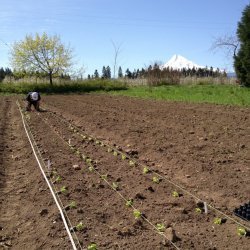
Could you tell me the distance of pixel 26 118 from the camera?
13.9 metres

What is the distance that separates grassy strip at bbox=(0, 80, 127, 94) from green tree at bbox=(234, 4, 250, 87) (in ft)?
44.4

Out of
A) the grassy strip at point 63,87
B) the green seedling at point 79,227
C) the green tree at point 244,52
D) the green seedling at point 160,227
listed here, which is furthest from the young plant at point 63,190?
the grassy strip at point 63,87

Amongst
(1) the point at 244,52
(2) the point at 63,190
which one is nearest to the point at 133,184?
(2) the point at 63,190

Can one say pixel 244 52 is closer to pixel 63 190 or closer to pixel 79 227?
pixel 63 190

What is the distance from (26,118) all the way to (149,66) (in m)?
22.9

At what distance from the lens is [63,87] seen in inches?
1351

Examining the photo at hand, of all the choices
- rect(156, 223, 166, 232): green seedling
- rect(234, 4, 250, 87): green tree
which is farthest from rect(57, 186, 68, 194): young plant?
rect(234, 4, 250, 87): green tree

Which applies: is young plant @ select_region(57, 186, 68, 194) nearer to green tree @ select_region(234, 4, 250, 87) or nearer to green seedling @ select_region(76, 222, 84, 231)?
green seedling @ select_region(76, 222, 84, 231)

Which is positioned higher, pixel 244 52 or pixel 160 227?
pixel 244 52

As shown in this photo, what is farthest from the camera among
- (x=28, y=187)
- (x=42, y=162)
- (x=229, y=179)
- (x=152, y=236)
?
(x=42, y=162)

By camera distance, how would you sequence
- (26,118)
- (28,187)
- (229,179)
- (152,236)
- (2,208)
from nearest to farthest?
1. (152,236)
2. (2,208)
3. (229,179)
4. (28,187)
5. (26,118)

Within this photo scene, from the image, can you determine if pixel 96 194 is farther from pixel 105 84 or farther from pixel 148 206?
pixel 105 84

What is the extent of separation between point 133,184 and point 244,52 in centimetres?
1727

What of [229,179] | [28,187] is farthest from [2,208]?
[229,179]
